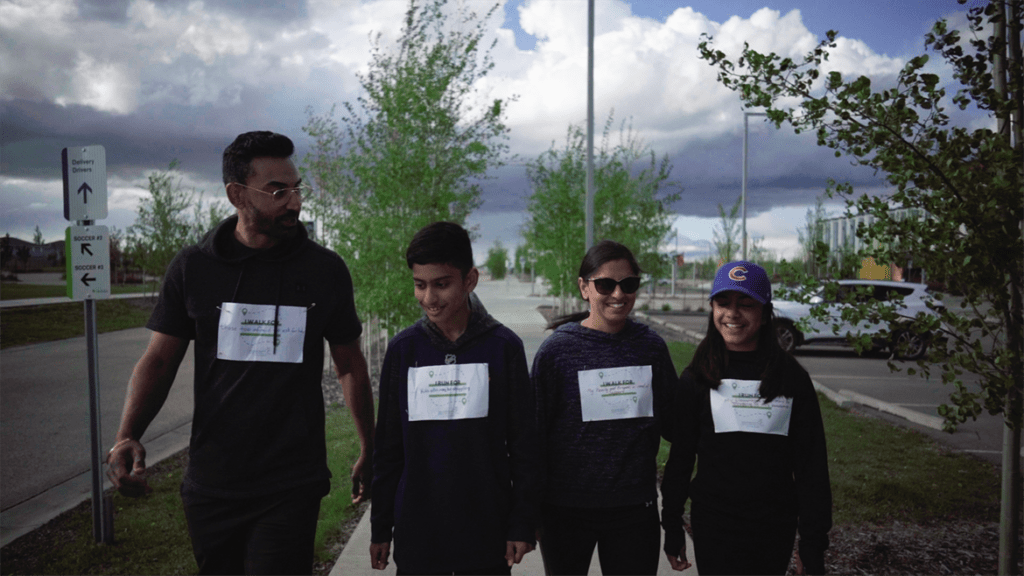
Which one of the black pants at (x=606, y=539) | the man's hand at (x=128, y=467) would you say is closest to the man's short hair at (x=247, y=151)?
the man's hand at (x=128, y=467)

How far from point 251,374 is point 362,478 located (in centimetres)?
54

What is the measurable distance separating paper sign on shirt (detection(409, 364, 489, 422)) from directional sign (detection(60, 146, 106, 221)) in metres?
3.95

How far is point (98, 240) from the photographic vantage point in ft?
16.6

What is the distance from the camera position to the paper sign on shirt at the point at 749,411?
2.40 meters

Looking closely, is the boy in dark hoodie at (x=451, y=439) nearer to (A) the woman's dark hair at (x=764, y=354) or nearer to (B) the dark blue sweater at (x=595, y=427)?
(B) the dark blue sweater at (x=595, y=427)

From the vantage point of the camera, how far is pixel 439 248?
2283 millimetres

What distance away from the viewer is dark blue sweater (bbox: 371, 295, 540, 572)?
2174 mm

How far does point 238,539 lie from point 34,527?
421cm

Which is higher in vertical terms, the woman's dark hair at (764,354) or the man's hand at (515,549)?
the woman's dark hair at (764,354)

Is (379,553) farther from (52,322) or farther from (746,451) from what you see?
(52,322)

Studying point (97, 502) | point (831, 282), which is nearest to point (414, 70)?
point (97, 502)

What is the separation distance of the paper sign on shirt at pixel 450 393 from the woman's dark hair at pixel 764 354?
865mm

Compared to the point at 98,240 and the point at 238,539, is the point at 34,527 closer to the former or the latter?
the point at 98,240

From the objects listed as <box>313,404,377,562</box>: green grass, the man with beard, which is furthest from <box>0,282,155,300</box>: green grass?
the man with beard
